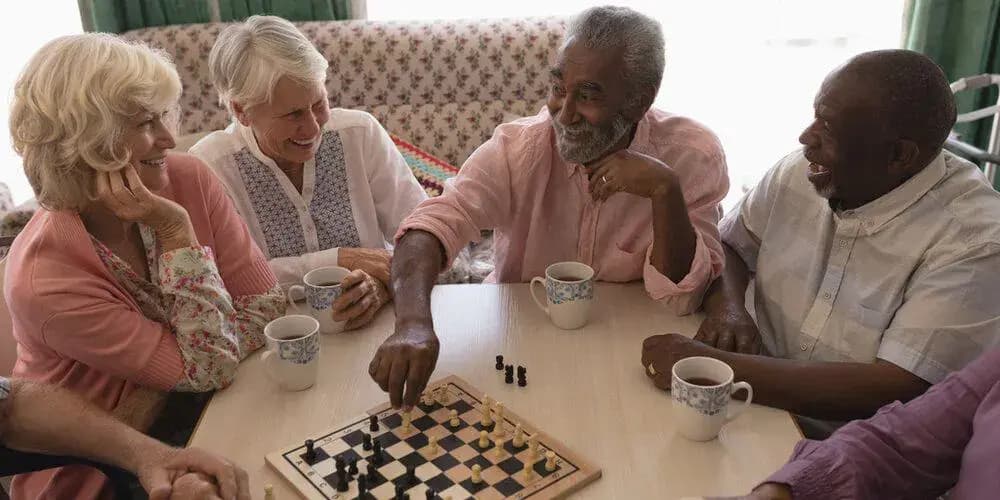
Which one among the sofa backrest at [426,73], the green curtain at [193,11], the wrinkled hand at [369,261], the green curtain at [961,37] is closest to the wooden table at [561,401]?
the wrinkled hand at [369,261]

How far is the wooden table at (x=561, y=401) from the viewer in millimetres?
1312

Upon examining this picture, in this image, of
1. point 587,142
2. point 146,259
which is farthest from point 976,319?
point 146,259

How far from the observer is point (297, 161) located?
233 centimetres

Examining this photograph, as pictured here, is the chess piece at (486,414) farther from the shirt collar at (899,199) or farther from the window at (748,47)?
the window at (748,47)

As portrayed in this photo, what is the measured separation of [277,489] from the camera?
1277 millimetres

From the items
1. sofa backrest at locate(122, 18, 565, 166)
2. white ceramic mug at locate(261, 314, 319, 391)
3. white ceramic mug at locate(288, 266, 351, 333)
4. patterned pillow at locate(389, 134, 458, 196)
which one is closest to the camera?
white ceramic mug at locate(261, 314, 319, 391)

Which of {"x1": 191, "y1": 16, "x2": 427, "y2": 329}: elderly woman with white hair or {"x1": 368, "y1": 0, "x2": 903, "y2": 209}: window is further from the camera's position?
{"x1": 368, "y1": 0, "x2": 903, "y2": 209}: window

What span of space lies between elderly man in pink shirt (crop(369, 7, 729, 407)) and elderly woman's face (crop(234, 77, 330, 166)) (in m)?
0.47

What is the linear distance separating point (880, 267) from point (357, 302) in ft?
3.55

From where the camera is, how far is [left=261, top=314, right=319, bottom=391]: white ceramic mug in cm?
149

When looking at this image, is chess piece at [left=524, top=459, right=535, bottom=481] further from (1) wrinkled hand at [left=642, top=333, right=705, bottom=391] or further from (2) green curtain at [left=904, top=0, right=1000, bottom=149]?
(2) green curtain at [left=904, top=0, right=1000, bottom=149]

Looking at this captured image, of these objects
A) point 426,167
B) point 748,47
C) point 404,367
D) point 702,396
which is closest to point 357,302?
point 404,367

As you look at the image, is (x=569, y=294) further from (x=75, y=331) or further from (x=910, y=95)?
(x=75, y=331)

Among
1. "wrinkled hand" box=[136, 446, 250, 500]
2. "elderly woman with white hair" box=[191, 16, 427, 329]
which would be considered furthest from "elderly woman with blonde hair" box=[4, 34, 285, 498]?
"elderly woman with white hair" box=[191, 16, 427, 329]
